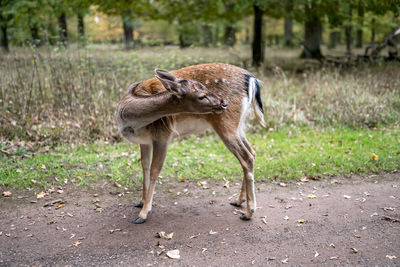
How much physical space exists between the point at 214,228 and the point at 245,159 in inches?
36.8

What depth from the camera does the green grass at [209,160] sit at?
5609 mm

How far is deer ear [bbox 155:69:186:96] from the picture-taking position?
3647 mm

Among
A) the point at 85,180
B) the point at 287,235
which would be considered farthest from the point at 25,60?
the point at 287,235

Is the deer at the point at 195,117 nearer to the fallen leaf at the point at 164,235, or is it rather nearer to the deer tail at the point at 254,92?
the deer tail at the point at 254,92

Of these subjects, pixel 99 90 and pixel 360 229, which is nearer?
pixel 360 229

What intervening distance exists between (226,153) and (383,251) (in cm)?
354

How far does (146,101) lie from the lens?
13.0ft

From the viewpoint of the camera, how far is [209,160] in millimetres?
6328

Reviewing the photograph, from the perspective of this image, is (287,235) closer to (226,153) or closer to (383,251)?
(383,251)

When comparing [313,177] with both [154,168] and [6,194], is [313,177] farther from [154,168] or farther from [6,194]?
[6,194]

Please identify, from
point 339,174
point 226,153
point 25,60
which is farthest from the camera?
point 25,60

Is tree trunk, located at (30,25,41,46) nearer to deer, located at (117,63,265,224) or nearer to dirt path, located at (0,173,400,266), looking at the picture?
dirt path, located at (0,173,400,266)

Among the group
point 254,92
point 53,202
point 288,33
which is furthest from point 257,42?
point 288,33

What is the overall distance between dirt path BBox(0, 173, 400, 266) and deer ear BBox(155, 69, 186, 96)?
1.68m
